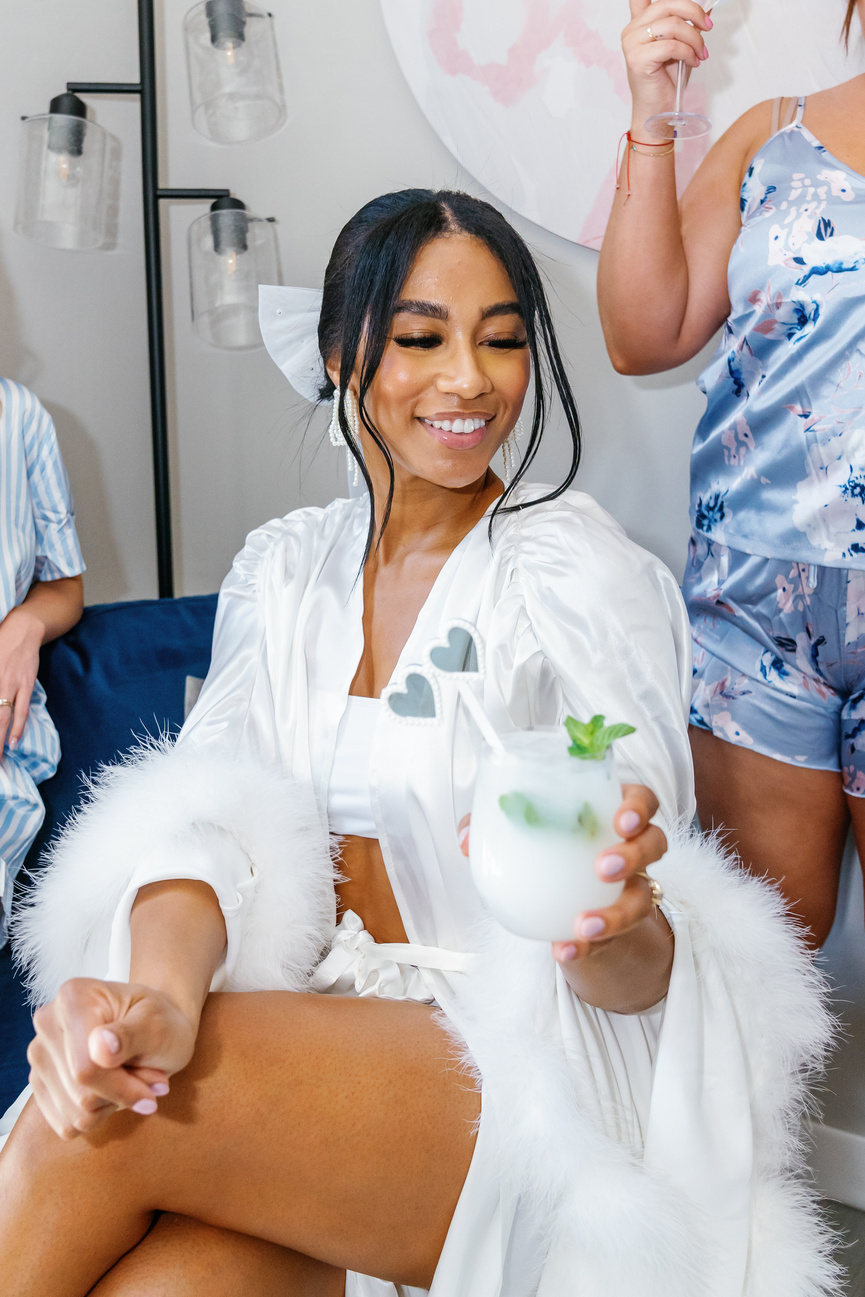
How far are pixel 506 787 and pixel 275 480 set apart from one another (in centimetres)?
171

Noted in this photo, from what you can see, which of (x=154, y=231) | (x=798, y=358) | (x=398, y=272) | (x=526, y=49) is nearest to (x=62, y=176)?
(x=154, y=231)

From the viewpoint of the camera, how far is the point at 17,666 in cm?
164

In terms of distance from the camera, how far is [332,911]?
1267mm

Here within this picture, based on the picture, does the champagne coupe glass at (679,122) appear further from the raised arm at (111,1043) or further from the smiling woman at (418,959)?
the raised arm at (111,1043)

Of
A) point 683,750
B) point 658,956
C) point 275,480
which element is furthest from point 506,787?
point 275,480

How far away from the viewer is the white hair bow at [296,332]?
5.01 ft

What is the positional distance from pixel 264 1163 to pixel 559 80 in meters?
1.59

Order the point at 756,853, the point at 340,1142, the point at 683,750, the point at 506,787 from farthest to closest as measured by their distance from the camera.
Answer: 1. the point at 756,853
2. the point at 683,750
3. the point at 340,1142
4. the point at 506,787

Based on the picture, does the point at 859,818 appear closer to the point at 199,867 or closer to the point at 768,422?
the point at 768,422

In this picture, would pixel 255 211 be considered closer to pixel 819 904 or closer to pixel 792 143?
pixel 792 143

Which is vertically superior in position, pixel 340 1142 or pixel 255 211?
pixel 255 211

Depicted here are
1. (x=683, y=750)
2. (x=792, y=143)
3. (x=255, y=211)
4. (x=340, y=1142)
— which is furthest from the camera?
(x=255, y=211)

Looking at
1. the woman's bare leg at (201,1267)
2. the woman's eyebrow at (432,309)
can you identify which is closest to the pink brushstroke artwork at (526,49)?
the woman's eyebrow at (432,309)

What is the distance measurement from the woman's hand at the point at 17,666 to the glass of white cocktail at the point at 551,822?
3.24 feet
